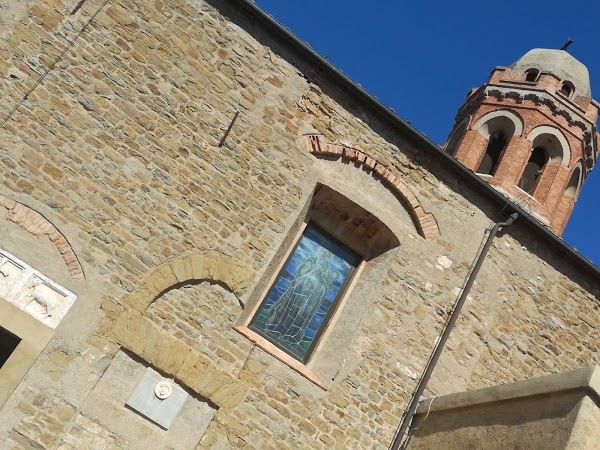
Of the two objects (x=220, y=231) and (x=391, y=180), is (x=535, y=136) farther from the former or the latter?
(x=220, y=231)

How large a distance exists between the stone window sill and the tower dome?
39.0 feet

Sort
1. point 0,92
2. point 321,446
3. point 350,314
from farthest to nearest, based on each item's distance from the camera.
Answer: point 350,314 < point 321,446 < point 0,92

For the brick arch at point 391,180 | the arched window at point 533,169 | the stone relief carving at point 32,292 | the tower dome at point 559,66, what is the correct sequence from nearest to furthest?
the stone relief carving at point 32,292 → the brick arch at point 391,180 → the arched window at point 533,169 → the tower dome at point 559,66

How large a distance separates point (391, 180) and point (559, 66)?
1058cm

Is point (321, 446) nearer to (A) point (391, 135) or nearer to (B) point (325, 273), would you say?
(B) point (325, 273)

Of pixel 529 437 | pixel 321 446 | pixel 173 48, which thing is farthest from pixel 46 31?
pixel 529 437

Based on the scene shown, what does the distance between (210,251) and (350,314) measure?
6.56 feet

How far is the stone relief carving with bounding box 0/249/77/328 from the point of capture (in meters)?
6.01

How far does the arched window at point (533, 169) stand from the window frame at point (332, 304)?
7912 millimetres

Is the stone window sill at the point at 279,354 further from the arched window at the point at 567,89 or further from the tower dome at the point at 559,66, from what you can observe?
the arched window at the point at 567,89

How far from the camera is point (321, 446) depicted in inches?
272

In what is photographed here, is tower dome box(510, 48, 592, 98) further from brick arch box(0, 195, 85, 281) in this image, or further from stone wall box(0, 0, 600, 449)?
brick arch box(0, 195, 85, 281)

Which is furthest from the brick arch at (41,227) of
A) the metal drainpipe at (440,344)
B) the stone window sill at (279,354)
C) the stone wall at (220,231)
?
the metal drainpipe at (440,344)

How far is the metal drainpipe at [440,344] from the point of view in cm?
732
